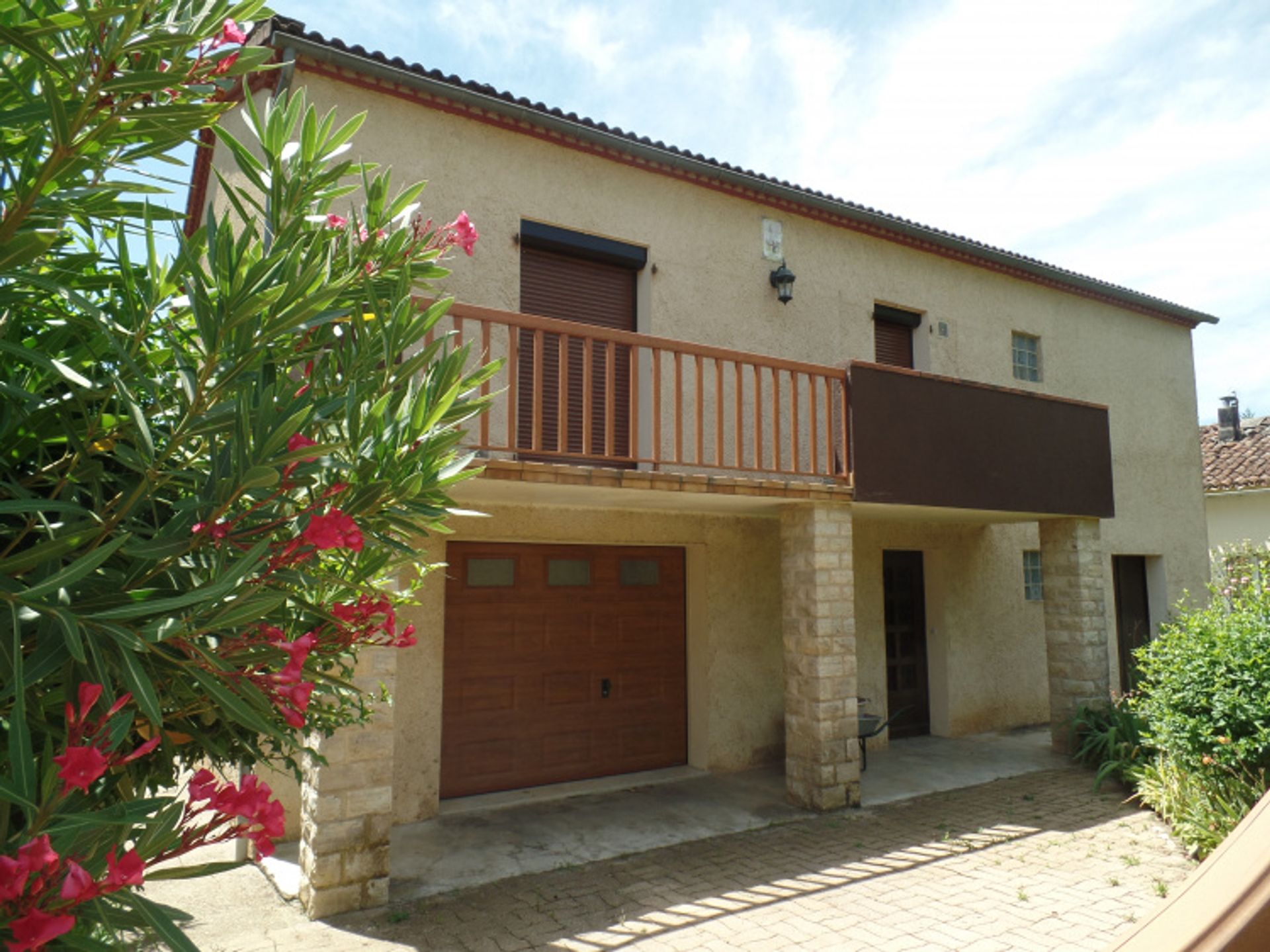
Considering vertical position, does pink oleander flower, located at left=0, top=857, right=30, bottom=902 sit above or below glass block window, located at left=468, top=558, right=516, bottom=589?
below

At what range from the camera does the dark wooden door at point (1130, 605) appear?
13492 millimetres

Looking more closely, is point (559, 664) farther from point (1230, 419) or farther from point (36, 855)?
point (1230, 419)

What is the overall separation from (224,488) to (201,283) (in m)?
0.48

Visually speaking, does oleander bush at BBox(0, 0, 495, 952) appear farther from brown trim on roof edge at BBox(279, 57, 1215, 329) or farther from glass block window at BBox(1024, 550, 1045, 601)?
glass block window at BBox(1024, 550, 1045, 601)

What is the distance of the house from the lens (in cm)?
720

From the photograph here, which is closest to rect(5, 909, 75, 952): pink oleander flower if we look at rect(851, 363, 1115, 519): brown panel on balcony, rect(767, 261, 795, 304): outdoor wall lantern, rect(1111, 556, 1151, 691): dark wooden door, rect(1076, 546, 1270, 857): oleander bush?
rect(851, 363, 1115, 519): brown panel on balcony

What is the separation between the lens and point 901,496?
828 centimetres

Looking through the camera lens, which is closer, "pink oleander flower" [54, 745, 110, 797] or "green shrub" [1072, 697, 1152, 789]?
"pink oleander flower" [54, 745, 110, 797]

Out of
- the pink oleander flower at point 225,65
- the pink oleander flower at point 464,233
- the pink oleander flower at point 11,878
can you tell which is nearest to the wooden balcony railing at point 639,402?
the pink oleander flower at point 464,233

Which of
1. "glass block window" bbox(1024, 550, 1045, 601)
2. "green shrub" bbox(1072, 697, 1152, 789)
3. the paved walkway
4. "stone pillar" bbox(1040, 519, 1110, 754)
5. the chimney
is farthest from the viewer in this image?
the chimney

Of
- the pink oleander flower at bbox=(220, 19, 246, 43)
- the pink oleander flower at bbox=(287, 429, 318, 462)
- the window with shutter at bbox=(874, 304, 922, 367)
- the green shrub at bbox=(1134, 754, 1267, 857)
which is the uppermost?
the window with shutter at bbox=(874, 304, 922, 367)

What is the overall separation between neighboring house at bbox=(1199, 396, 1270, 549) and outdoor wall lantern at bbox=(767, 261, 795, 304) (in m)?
15.0

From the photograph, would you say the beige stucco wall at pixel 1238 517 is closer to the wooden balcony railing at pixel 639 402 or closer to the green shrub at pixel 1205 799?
the green shrub at pixel 1205 799

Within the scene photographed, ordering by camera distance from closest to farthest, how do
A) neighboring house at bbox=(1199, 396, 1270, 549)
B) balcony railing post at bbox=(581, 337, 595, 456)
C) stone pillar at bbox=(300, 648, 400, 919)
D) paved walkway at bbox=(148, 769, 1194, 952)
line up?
paved walkway at bbox=(148, 769, 1194, 952) → stone pillar at bbox=(300, 648, 400, 919) → balcony railing post at bbox=(581, 337, 595, 456) → neighboring house at bbox=(1199, 396, 1270, 549)
